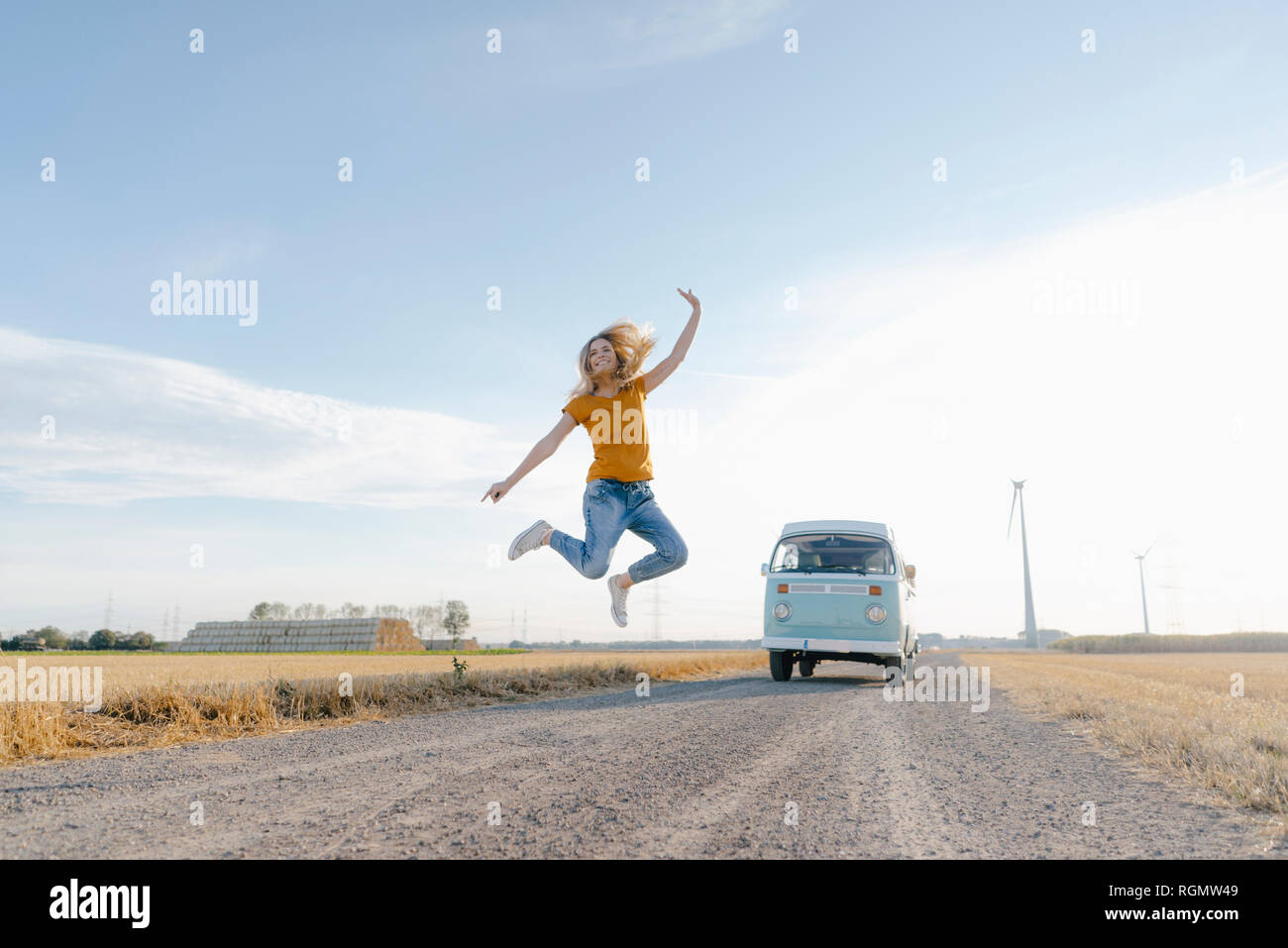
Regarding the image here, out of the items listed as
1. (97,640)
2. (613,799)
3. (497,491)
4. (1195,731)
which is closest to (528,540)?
(497,491)

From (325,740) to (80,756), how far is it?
1.81 metres

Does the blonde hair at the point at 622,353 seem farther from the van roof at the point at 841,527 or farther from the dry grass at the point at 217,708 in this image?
the van roof at the point at 841,527

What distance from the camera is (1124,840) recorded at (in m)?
3.89

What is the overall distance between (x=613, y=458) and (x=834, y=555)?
1089cm

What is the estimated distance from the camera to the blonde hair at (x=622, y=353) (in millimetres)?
5781

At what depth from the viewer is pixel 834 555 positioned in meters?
15.6

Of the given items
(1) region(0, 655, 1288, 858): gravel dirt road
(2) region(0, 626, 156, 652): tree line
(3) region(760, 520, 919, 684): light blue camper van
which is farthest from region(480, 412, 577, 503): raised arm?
(2) region(0, 626, 156, 652): tree line

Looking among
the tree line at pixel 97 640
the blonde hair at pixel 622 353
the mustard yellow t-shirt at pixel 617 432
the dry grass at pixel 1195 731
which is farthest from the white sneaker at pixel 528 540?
the tree line at pixel 97 640

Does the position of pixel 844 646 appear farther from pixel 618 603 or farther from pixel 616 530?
pixel 616 530

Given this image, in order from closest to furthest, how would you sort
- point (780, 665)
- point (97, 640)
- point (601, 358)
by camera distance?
Result: point (601, 358) < point (780, 665) < point (97, 640)
